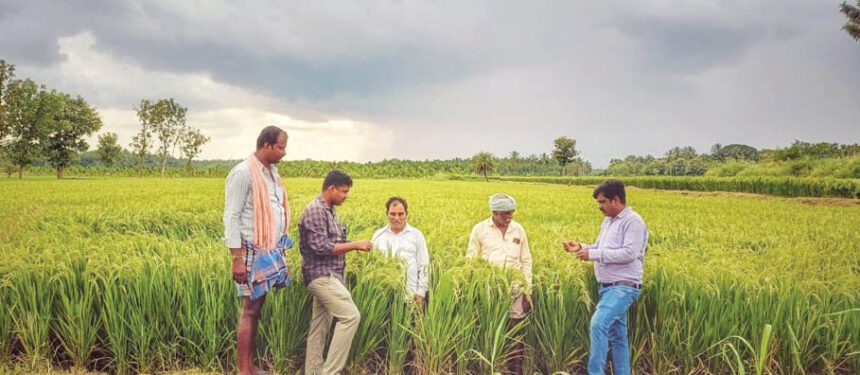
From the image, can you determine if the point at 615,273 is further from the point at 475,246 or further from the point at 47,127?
the point at 47,127

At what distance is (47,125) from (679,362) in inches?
2383

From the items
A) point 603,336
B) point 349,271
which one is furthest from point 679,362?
point 349,271

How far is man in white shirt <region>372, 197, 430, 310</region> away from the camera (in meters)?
3.91

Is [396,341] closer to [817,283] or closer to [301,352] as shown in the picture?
[301,352]

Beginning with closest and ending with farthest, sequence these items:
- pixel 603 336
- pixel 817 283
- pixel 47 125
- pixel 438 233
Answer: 1. pixel 603 336
2. pixel 817 283
3. pixel 438 233
4. pixel 47 125

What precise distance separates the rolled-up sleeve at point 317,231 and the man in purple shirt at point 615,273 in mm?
1894

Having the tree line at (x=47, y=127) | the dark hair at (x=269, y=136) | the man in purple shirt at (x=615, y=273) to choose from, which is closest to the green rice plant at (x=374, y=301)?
the dark hair at (x=269, y=136)

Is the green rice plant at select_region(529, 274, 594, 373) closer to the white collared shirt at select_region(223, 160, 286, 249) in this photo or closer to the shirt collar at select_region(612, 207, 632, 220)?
the shirt collar at select_region(612, 207, 632, 220)

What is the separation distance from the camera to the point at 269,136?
3.61m

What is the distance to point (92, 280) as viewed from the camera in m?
4.01

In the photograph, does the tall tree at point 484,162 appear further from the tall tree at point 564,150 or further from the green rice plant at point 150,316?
the green rice plant at point 150,316

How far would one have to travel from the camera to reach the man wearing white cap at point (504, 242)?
4125mm

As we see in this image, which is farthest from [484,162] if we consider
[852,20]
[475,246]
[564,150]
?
[475,246]

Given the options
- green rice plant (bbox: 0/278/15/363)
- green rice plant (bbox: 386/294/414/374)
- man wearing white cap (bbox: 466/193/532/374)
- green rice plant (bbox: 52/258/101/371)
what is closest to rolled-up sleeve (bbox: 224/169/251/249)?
green rice plant (bbox: 386/294/414/374)
